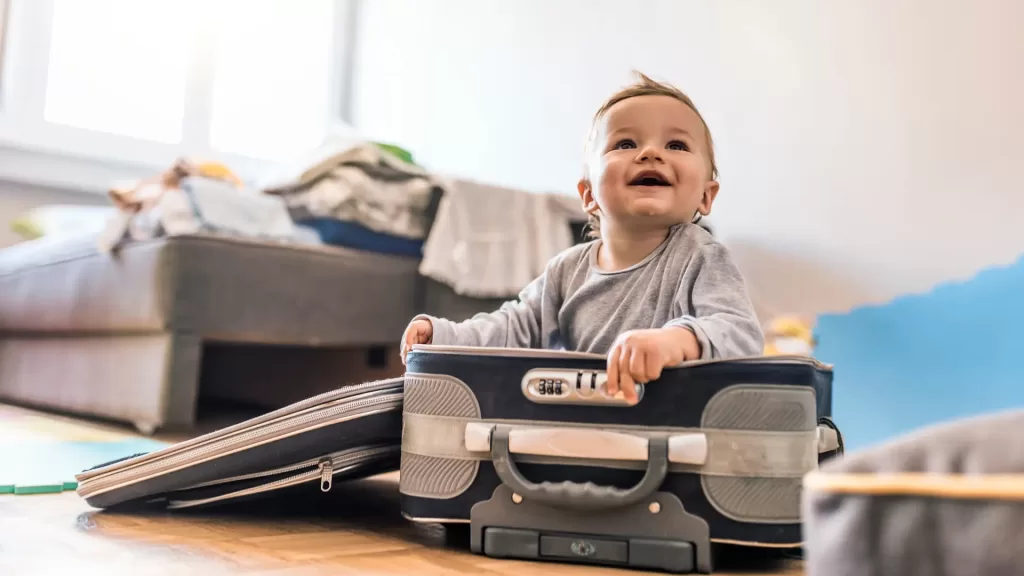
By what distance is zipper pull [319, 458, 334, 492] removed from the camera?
799 mm

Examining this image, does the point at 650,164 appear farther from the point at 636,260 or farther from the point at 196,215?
the point at 196,215

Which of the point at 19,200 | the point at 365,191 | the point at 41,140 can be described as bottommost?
the point at 365,191

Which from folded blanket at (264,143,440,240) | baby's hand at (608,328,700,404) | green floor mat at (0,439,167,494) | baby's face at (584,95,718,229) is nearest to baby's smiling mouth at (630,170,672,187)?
baby's face at (584,95,718,229)

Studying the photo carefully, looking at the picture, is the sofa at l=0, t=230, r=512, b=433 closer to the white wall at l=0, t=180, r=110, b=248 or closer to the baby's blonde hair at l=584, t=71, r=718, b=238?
the white wall at l=0, t=180, r=110, b=248

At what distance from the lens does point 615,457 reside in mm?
688

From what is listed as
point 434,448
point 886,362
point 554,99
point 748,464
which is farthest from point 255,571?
point 554,99

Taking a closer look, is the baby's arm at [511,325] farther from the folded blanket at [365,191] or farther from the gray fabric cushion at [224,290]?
the folded blanket at [365,191]

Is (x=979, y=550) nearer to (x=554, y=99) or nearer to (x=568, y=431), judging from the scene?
(x=568, y=431)

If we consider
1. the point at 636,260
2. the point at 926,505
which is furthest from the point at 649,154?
the point at 926,505

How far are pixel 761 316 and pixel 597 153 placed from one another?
1192mm

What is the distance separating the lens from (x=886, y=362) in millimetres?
1690

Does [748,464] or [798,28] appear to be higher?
[798,28]

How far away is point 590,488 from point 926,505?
1.22 ft

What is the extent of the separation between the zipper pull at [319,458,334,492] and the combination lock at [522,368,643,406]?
217 mm
